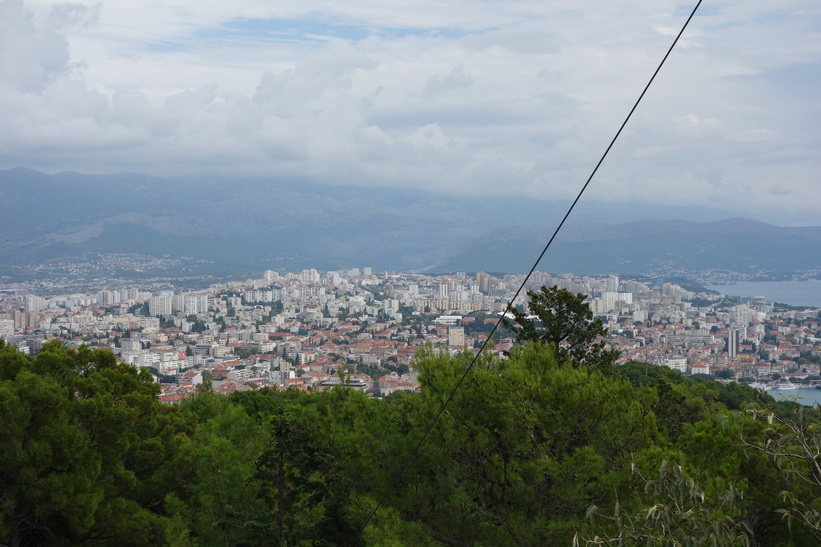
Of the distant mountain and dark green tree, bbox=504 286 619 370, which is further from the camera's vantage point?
the distant mountain

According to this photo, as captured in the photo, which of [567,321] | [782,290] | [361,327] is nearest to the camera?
[567,321]

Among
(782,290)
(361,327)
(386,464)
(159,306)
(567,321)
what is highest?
(567,321)

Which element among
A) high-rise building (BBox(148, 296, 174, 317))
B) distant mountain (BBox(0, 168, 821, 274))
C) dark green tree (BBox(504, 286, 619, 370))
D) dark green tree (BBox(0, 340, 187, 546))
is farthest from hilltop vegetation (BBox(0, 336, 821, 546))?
high-rise building (BBox(148, 296, 174, 317))

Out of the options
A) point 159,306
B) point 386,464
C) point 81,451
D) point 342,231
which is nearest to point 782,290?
point 386,464

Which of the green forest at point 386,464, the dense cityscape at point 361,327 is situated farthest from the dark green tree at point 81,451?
the dense cityscape at point 361,327

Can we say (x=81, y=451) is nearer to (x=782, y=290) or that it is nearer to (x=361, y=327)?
(x=782, y=290)

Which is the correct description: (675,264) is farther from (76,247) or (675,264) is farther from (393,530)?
(76,247)

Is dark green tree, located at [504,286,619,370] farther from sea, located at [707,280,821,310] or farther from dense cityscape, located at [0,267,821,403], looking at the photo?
sea, located at [707,280,821,310]
